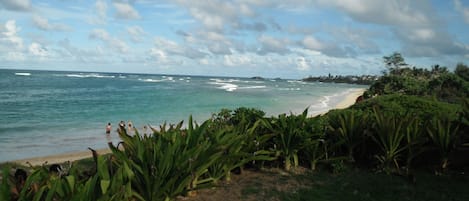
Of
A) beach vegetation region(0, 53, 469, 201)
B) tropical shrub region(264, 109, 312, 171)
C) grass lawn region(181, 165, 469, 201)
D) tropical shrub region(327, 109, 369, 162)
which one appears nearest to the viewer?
beach vegetation region(0, 53, 469, 201)

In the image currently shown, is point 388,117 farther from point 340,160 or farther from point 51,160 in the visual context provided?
point 51,160

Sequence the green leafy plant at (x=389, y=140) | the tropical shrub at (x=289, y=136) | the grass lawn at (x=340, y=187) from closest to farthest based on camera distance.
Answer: the grass lawn at (x=340, y=187), the green leafy plant at (x=389, y=140), the tropical shrub at (x=289, y=136)

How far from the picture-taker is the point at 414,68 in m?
64.2

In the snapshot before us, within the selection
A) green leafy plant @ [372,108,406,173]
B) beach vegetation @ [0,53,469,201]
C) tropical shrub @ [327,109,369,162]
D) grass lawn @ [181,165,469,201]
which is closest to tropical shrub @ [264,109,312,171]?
beach vegetation @ [0,53,469,201]

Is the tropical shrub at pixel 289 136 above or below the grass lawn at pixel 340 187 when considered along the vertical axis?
above

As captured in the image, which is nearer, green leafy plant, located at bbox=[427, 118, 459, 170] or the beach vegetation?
the beach vegetation

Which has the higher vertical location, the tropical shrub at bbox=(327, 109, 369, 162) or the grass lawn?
the tropical shrub at bbox=(327, 109, 369, 162)

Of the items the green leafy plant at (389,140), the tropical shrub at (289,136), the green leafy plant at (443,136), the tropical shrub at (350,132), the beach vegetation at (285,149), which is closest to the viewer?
the beach vegetation at (285,149)

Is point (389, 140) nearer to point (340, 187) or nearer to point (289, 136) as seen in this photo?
point (340, 187)

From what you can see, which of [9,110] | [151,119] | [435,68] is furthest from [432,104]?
[435,68]

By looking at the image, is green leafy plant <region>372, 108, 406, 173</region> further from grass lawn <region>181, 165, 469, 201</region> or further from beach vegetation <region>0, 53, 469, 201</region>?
grass lawn <region>181, 165, 469, 201</region>

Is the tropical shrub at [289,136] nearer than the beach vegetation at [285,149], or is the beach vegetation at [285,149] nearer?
the beach vegetation at [285,149]

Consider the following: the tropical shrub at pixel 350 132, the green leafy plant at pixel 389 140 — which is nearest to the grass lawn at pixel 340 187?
the green leafy plant at pixel 389 140

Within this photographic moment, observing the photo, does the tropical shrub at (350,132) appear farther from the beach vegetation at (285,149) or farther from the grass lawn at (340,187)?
the grass lawn at (340,187)
